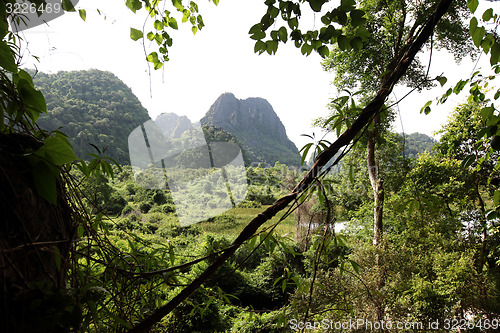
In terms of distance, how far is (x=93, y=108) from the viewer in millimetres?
15211

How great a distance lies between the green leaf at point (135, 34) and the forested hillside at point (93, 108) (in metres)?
12.5

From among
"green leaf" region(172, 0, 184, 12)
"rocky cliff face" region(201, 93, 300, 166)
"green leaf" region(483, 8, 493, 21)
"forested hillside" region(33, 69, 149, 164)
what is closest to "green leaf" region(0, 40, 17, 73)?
"green leaf" region(172, 0, 184, 12)

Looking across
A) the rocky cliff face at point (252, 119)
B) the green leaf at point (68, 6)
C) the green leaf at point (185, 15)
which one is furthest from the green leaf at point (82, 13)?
the rocky cliff face at point (252, 119)

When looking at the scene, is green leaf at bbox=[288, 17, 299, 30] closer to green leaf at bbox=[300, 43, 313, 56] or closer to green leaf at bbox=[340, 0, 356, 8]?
green leaf at bbox=[300, 43, 313, 56]

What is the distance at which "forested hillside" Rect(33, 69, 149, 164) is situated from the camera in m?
13.2

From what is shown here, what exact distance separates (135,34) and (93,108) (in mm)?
17288

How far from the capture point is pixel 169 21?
42.2 inches

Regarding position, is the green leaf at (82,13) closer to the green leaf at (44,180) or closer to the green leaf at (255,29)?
the green leaf at (255,29)

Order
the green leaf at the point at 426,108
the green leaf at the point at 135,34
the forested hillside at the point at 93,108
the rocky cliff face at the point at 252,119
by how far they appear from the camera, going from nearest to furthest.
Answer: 1. the green leaf at the point at 135,34
2. the green leaf at the point at 426,108
3. the forested hillside at the point at 93,108
4. the rocky cliff face at the point at 252,119

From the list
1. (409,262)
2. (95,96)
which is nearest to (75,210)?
(409,262)

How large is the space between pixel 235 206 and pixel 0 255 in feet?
45.2

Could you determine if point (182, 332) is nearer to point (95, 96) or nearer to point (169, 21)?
point (169, 21)

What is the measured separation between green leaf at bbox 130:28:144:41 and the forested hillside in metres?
12.5

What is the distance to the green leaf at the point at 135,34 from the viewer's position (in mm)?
850
